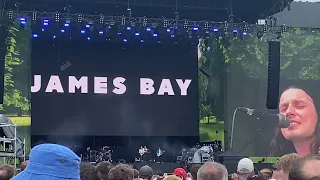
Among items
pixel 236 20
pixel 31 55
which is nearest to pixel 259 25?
pixel 236 20

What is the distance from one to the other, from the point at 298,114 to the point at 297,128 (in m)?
0.40

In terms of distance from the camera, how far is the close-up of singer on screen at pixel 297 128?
1510 cm

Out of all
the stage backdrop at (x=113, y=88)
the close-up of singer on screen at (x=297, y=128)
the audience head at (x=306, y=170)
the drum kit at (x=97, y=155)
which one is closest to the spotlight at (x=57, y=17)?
the stage backdrop at (x=113, y=88)

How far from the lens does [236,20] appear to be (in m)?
14.9

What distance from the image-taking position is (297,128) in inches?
596

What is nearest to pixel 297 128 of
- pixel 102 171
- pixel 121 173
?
pixel 102 171

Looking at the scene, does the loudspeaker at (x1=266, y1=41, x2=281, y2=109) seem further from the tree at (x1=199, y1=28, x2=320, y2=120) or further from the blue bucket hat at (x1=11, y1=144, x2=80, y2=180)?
the blue bucket hat at (x1=11, y1=144, x2=80, y2=180)

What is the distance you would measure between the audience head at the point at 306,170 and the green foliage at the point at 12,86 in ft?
42.5

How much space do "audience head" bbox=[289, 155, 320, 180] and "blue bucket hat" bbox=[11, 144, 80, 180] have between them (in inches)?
28.0

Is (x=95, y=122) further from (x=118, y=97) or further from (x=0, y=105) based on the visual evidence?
(x=0, y=105)

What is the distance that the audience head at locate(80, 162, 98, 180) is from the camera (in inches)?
127

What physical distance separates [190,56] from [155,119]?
2.16 metres

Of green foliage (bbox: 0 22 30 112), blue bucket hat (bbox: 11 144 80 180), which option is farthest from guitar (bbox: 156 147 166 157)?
blue bucket hat (bbox: 11 144 80 180)

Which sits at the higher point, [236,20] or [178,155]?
[236,20]
